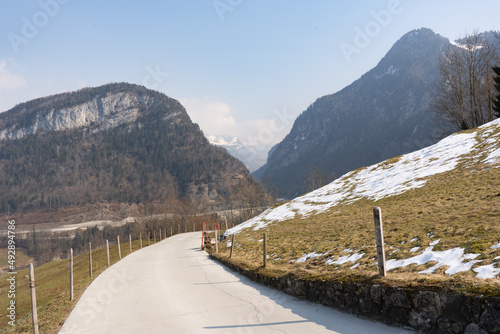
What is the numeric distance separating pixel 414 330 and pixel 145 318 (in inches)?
285

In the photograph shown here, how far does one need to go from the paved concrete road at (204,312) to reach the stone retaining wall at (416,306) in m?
0.29

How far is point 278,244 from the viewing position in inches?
798

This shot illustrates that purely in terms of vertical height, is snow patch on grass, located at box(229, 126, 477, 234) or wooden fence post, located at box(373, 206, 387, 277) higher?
snow patch on grass, located at box(229, 126, 477, 234)

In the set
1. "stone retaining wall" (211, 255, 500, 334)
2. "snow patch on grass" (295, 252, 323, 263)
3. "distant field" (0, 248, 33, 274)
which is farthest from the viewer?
"distant field" (0, 248, 33, 274)

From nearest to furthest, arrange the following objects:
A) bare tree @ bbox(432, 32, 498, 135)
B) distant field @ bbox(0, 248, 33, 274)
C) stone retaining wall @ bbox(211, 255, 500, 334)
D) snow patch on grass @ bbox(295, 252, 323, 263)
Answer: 1. stone retaining wall @ bbox(211, 255, 500, 334)
2. snow patch on grass @ bbox(295, 252, 323, 263)
3. bare tree @ bbox(432, 32, 498, 135)
4. distant field @ bbox(0, 248, 33, 274)

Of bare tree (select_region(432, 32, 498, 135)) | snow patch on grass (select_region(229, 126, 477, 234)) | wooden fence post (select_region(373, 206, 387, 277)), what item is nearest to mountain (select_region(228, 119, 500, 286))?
snow patch on grass (select_region(229, 126, 477, 234))

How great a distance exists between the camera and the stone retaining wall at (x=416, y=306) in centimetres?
522

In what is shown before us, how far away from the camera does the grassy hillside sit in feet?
24.6

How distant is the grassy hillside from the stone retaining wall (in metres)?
0.24

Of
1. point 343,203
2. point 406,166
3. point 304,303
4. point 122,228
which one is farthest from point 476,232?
point 122,228

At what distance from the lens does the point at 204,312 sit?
9.29 metres

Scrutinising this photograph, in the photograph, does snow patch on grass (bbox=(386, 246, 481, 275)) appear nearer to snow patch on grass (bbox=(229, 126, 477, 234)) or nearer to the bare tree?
snow patch on grass (bbox=(229, 126, 477, 234))

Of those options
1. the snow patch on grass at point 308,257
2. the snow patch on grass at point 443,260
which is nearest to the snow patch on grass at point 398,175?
the snow patch on grass at point 308,257

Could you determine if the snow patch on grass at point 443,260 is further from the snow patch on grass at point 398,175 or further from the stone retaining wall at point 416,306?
the snow patch on grass at point 398,175
